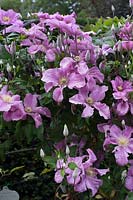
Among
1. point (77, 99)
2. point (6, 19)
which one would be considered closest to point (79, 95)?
point (77, 99)

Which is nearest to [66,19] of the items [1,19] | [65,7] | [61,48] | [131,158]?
[61,48]

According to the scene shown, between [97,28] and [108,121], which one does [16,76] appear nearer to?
[108,121]

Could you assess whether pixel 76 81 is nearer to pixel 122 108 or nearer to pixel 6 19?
pixel 122 108

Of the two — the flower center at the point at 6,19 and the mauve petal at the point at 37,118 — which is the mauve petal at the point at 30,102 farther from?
the flower center at the point at 6,19

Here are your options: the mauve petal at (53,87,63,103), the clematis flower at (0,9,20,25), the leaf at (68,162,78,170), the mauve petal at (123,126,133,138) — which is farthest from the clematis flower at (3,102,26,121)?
the clematis flower at (0,9,20,25)

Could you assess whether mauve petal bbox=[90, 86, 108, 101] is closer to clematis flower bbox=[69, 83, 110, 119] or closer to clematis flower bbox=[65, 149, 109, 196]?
clematis flower bbox=[69, 83, 110, 119]

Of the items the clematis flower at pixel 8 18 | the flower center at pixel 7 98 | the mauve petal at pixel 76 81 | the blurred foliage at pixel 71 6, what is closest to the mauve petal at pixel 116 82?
the mauve petal at pixel 76 81

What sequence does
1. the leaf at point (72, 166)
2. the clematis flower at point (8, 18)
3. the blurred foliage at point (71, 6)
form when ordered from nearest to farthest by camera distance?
the leaf at point (72, 166) < the clematis flower at point (8, 18) < the blurred foliage at point (71, 6)
